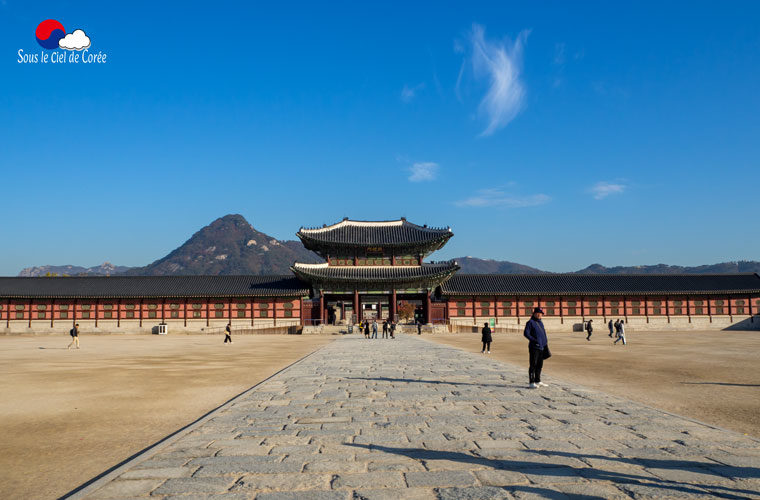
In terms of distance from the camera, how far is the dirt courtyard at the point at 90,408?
Result: 5.53 m

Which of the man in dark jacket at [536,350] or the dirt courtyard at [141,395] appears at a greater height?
the man in dark jacket at [536,350]

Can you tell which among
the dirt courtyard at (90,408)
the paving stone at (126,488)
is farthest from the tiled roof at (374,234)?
the paving stone at (126,488)

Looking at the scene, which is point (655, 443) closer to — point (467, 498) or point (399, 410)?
point (467, 498)

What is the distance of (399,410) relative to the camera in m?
7.79

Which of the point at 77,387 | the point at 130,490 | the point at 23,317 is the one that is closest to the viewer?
the point at 130,490

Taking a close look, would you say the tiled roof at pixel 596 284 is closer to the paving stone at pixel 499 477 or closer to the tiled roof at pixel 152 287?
the tiled roof at pixel 152 287

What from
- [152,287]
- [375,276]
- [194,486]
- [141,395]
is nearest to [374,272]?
[375,276]

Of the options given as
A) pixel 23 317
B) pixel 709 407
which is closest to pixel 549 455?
pixel 709 407

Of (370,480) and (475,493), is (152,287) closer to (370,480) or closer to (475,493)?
(370,480)

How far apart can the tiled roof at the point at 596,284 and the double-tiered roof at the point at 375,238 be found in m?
4.48

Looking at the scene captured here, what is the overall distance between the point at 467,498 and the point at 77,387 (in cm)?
1100

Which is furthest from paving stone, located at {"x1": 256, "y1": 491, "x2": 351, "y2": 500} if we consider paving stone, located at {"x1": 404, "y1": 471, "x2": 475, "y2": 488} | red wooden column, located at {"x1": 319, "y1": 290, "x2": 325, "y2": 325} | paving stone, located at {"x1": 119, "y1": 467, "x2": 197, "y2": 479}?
red wooden column, located at {"x1": 319, "y1": 290, "x2": 325, "y2": 325}

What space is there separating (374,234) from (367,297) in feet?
21.1

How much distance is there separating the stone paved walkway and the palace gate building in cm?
3445
